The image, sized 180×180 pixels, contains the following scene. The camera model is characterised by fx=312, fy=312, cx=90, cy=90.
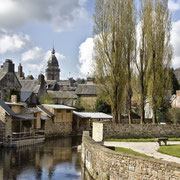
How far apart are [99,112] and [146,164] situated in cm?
3891

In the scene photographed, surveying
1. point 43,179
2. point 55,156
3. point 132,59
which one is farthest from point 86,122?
point 43,179

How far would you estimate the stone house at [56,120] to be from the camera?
36.7 meters

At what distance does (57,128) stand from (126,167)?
27782mm

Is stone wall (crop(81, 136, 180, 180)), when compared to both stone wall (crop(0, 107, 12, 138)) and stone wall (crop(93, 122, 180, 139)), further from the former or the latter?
stone wall (crop(0, 107, 12, 138))

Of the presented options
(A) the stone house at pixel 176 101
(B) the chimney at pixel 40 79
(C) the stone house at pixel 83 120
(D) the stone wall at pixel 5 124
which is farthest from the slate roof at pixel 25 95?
(D) the stone wall at pixel 5 124

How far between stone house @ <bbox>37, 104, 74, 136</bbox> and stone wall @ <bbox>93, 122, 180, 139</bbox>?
38.8ft

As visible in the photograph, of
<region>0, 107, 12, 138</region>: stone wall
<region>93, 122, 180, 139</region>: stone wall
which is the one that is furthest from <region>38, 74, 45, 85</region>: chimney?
<region>93, 122, 180, 139</region>: stone wall

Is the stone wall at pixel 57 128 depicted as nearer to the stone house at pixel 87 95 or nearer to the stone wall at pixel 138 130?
the stone wall at pixel 138 130

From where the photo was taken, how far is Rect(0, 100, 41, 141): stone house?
26703mm

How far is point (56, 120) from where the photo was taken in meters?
38.4

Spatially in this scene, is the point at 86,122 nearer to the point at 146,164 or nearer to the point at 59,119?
the point at 59,119

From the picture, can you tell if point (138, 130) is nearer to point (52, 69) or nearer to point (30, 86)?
point (30, 86)

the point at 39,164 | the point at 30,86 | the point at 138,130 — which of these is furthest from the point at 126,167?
the point at 30,86

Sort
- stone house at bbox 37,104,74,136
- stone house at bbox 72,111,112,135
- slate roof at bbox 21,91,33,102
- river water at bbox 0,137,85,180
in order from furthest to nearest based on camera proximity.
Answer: slate roof at bbox 21,91,33,102 < stone house at bbox 72,111,112,135 < stone house at bbox 37,104,74,136 < river water at bbox 0,137,85,180
